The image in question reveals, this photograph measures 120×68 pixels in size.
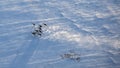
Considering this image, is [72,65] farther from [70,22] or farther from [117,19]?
[117,19]

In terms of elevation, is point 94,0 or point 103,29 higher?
point 94,0

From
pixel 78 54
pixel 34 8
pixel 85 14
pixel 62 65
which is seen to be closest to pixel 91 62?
pixel 78 54

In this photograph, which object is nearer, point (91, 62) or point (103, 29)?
point (91, 62)

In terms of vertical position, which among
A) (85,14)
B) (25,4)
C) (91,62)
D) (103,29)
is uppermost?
(25,4)

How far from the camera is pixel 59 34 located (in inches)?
124

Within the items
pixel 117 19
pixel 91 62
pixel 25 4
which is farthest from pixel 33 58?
pixel 117 19

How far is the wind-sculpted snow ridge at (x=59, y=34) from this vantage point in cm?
282

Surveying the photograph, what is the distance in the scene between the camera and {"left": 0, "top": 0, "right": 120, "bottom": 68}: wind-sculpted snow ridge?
282 centimetres

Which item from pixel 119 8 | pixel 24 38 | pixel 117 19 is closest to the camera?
pixel 24 38

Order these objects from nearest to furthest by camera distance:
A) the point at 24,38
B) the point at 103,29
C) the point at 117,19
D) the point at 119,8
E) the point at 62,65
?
1. the point at 62,65
2. the point at 24,38
3. the point at 103,29
4. the point at 117,19
5. the point at 119,8

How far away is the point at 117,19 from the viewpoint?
3594mm

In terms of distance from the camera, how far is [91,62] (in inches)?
114

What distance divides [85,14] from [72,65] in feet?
3.73

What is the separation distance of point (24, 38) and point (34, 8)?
2.32ft
